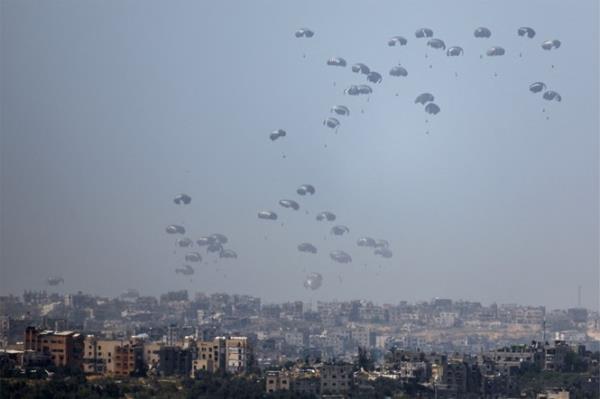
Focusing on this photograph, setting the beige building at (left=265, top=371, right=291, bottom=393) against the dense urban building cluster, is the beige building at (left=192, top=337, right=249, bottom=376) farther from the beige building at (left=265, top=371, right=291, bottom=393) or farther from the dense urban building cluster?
the beige building at (left=265, top=371, right=291, bottom=393)

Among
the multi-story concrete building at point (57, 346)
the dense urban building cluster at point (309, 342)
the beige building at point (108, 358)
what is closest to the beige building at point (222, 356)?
the dense urban building cluster at point (309, 342)

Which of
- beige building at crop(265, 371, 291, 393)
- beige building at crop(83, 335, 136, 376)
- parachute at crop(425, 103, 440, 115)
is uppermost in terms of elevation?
parachute at crop(425, 103, 440, 115)

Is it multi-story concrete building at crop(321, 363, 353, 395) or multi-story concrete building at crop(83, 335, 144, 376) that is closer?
multi-story concrete building at crop(321, 363, 353, 395)

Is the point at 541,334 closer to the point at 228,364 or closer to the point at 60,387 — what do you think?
the point at 228,364

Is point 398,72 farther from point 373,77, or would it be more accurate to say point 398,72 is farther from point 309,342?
point 309,342

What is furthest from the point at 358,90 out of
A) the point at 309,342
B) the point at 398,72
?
the point at 309,342

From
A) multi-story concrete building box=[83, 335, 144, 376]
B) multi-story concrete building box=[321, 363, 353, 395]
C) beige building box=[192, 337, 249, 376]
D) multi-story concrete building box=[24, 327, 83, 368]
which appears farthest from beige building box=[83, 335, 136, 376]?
multi-story concrete building box=[321, 363, 353, 395]

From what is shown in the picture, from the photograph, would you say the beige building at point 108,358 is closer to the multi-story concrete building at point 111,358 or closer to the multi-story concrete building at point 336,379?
the multi-story concrete building at point 111,358

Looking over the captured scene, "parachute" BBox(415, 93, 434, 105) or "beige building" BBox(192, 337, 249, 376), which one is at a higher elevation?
"parachute" BBox(415, 93, 434, 105)
